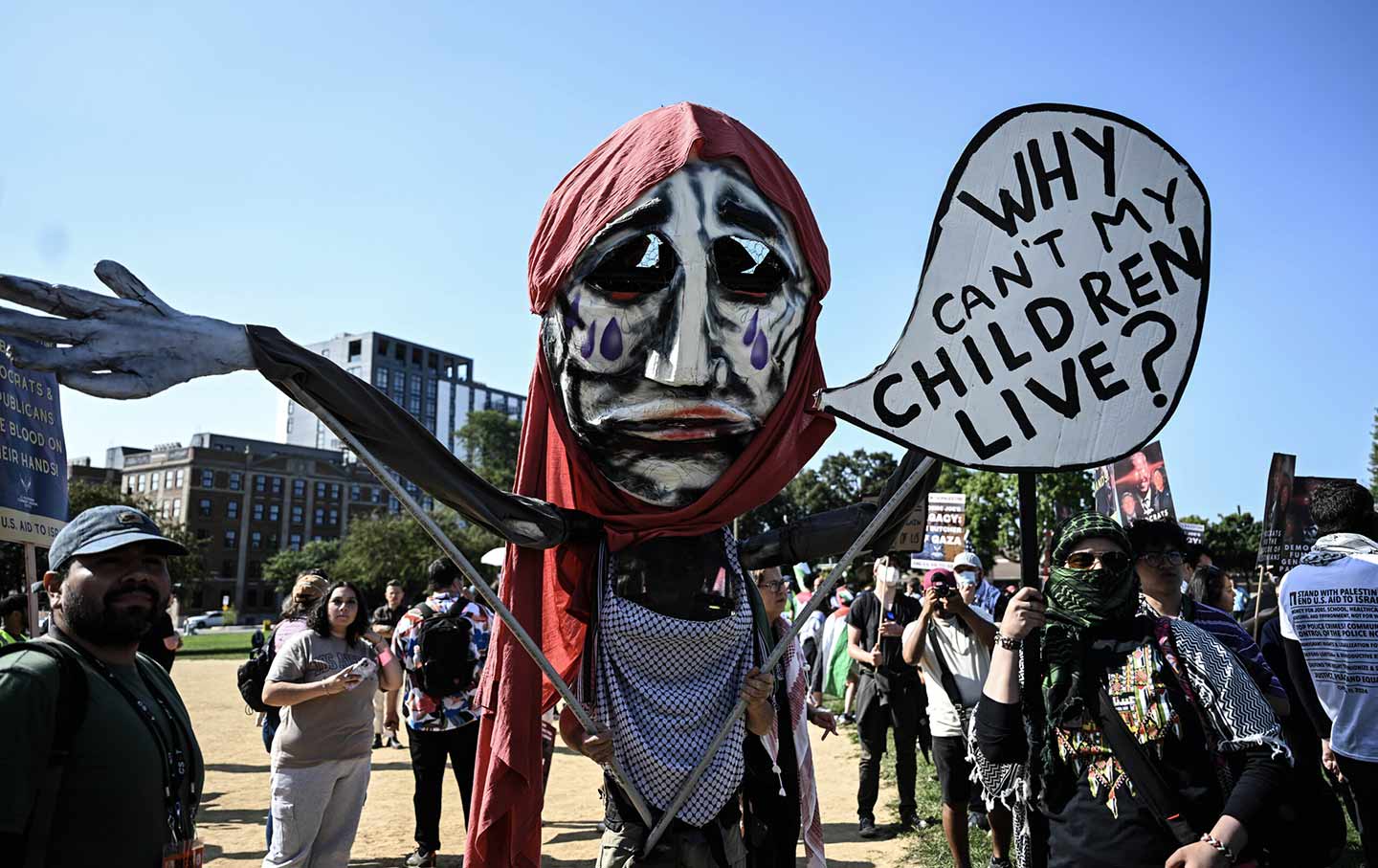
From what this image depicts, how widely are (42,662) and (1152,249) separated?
3103 millimetres

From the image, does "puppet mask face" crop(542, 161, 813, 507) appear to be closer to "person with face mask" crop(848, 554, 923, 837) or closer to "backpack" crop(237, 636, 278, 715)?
"backpack" crop(237, 636, 278, 715)

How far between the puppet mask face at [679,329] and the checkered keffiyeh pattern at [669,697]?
0.40 meters

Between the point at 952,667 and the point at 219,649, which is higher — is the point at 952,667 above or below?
above

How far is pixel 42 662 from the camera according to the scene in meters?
2.35

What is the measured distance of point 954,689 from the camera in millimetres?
5949

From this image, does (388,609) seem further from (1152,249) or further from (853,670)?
(1152,249)

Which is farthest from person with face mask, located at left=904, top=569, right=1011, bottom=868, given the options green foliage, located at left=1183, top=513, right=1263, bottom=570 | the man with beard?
green foliage, located at left=1183, top=513, right=1263, bottom=570

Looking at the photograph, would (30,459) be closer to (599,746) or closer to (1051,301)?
(599,746)

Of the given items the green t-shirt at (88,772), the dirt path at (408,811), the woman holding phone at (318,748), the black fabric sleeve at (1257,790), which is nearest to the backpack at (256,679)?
the woman holding phone at (318,748)

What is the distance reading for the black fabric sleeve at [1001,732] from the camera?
293 centimetres

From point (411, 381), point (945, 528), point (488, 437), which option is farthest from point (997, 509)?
point (411, 381)

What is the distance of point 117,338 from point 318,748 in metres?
3.42

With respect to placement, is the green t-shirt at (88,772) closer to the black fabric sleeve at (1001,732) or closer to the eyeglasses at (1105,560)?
the black fabric sleeve at (1001,732)

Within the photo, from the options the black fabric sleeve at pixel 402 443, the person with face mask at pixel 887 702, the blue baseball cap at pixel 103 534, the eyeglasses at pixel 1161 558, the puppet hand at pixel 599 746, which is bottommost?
the person with face mask at pixel 887 702
